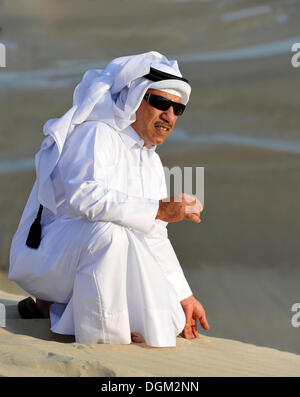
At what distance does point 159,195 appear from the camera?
4.25m

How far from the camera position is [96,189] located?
3.60 meters

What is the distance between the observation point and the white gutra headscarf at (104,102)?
12.6 feet

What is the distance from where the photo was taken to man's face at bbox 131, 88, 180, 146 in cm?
405

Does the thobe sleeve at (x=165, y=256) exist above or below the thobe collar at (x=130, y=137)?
below

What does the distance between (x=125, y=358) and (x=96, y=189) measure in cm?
79

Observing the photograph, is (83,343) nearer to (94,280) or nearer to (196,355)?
(94,280)

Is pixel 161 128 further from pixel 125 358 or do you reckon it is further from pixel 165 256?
pixel 125 358

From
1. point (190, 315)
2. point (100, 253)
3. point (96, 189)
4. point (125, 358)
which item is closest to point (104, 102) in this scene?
point (96, 189)

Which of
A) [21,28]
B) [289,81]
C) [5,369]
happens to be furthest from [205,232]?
[21,28]

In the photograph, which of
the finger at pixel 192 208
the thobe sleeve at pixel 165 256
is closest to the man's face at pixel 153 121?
the thobe sleeve at pixel 165 256

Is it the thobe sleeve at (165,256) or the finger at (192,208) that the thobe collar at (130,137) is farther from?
the finger at (192,208)

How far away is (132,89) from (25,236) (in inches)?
37.3

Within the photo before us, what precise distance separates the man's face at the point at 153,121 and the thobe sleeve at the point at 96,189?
0.28 meters

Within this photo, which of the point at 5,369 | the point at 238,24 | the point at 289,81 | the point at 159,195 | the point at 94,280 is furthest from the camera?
the point at 238,24
